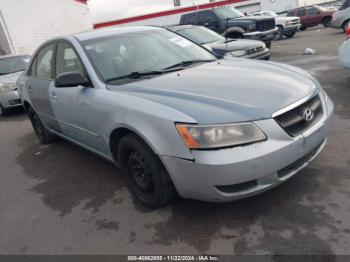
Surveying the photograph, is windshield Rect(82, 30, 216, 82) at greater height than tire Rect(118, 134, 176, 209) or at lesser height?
greater

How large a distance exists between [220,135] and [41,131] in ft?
13.1

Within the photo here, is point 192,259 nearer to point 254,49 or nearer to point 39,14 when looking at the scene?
point 254,49

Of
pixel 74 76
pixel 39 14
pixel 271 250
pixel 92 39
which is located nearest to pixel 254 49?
pixel 92 39

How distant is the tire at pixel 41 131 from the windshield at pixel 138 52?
2.17 meters

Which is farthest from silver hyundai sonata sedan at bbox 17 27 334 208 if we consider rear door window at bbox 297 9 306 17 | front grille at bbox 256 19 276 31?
rear door window at bbox 297 9 306 17

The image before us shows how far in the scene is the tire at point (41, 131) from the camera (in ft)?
17.4

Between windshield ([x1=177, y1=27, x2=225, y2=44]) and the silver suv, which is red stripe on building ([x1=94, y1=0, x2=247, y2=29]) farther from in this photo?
windshield ([x1=177, y1=27, x2=225, y2=44])

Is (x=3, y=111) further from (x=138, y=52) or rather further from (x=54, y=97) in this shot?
(x=138, y=52)

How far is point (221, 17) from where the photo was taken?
12.9 m

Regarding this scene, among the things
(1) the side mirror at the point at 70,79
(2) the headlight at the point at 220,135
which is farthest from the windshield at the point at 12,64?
(2) the headlight at the point at 220,135

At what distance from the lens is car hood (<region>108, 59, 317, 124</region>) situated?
8.08ft

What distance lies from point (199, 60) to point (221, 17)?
9931 mm

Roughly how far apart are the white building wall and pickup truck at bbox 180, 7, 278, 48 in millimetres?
9065

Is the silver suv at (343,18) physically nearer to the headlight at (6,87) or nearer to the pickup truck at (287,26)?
the pickup truck at (287,26)
